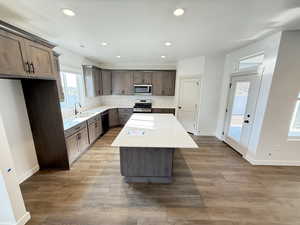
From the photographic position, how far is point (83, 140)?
3.28 m

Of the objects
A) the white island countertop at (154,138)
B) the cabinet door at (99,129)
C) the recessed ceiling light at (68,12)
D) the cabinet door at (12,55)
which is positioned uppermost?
the recessed ceiling light at (68,12)

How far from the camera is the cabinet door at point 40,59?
6.05ft

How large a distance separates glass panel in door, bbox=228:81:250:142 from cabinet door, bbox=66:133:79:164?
411 centimetres

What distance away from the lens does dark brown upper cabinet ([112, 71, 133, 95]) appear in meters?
5.37

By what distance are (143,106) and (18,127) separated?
3.82 metres

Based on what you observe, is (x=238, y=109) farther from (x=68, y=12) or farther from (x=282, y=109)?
(x=68, y=12)

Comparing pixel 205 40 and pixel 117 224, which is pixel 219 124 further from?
pixel 117 224

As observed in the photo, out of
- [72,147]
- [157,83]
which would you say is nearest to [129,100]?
[157,83]

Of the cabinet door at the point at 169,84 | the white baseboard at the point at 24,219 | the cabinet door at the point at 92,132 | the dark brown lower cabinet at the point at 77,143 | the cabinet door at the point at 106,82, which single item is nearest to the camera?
the white baseboard at the point at 24,219

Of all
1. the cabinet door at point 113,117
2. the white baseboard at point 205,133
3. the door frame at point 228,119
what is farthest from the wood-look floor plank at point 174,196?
the cabinet door at point 113,117

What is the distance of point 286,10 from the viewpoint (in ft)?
5.53

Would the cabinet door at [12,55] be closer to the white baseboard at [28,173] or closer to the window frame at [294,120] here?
the white baseboard at [28,173]

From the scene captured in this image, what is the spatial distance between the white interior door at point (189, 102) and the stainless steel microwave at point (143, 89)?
4.18ft

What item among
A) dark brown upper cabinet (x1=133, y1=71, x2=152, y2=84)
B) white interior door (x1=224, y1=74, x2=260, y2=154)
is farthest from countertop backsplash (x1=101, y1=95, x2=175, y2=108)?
white interior door (x1=224, y1=74, x2=260, y2=154)
